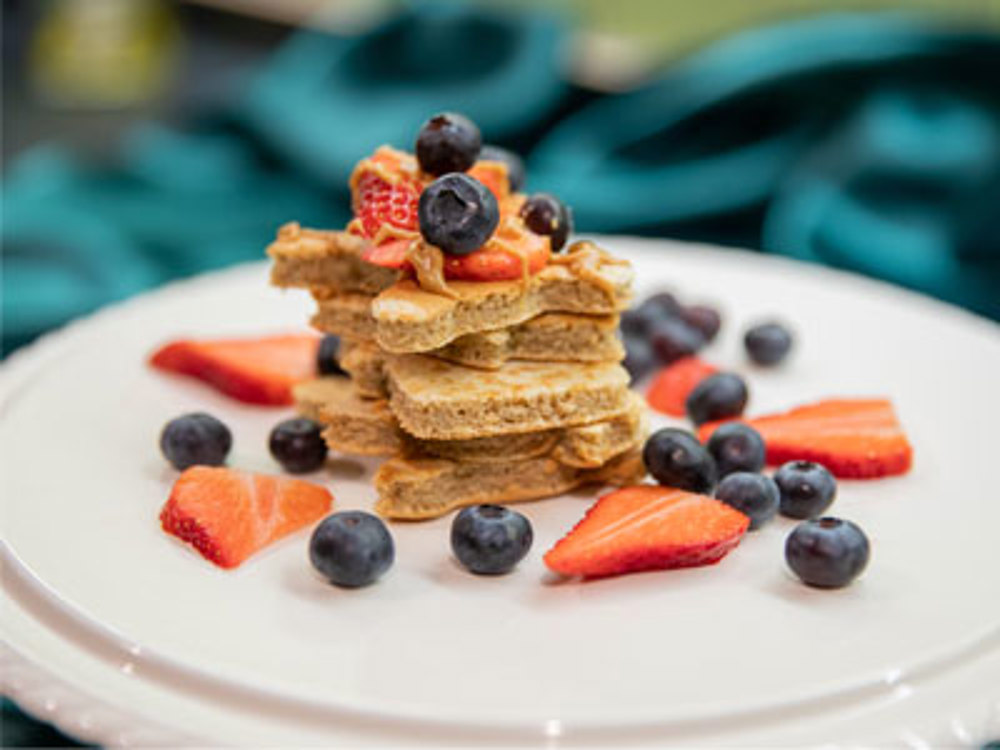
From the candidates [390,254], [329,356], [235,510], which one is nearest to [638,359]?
[329,356]

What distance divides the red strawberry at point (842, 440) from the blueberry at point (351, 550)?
0.84 metres

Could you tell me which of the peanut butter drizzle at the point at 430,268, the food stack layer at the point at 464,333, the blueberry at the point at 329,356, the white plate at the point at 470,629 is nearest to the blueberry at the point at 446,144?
the food stack layer at the point at 464,333

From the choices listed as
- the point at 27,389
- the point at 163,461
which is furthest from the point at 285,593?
the point at 27,389

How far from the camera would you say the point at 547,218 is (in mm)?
2480

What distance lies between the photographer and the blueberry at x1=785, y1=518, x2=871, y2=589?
2.01m

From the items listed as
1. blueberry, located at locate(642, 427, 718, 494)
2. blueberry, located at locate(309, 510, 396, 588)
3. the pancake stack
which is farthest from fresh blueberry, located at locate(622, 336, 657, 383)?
blueberry, located at locate(309, 510, 396, 588)

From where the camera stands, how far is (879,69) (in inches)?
184

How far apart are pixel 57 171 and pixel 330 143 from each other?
1.12 m

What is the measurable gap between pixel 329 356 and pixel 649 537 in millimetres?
1007

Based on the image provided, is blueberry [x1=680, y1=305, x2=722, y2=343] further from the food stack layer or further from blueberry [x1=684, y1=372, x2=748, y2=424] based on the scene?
the food stack layer

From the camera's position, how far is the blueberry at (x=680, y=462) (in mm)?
2311

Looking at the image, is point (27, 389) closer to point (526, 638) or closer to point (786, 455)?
point (526, 638)

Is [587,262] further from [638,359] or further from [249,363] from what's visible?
[249,363]

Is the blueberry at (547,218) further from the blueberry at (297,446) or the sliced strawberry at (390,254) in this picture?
the blueberry at (297,446)
